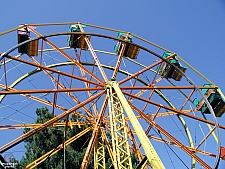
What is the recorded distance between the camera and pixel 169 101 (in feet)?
60.7

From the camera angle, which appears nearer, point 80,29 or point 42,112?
point 80,29

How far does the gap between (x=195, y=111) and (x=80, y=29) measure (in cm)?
738

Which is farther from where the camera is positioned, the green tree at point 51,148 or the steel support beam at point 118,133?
the green tree at point 51,148

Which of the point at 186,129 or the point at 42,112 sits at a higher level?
the point at 42,112

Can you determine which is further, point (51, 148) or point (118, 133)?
point (51, 148)

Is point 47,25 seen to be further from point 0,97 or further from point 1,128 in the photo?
point 1,128

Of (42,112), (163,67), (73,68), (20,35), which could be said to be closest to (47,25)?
(20,35)

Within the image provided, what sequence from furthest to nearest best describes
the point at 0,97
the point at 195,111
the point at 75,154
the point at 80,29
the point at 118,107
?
the point at 75,154, the point at 195,111, the point at 80,29, the point at 0,97, the point at 118,107

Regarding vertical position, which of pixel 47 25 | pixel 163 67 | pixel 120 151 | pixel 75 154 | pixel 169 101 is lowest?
pixel 120 151

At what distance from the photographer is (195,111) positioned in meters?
16.0

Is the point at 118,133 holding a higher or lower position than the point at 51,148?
lower

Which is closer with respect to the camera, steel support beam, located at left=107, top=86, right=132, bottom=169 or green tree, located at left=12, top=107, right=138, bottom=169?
steel support beam, located at left=107, top=86, right=132, bottom=169

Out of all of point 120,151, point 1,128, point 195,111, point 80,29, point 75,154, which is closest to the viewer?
point 120,151

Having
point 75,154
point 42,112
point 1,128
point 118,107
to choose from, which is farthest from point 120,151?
point 42,112
